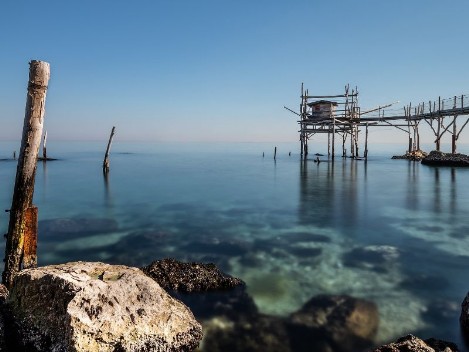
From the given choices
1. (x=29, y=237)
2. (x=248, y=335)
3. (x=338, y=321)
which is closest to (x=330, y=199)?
(x=338, y=321)

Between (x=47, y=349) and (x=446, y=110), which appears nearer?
(x=47, y=349)

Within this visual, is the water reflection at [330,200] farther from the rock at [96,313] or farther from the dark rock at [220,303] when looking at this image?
the rock at [96,313]

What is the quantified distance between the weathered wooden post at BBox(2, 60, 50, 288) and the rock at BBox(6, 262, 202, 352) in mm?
1672

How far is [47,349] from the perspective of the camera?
16.0ft

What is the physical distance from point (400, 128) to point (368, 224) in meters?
35.5

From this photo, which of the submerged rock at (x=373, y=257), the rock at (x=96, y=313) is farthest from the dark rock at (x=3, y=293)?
the submerged rock at (x=373, y=257)

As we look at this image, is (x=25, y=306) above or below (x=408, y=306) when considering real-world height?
above

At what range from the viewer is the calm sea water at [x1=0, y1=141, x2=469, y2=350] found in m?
7.87

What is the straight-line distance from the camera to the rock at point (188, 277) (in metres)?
7.82

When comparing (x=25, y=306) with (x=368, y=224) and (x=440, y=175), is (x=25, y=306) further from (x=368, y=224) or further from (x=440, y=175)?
(x=440, y=175)

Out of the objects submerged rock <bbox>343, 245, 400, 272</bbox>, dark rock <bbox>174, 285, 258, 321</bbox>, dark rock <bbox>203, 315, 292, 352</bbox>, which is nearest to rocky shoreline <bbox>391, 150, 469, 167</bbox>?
submerged rock <bbox>343, 245, 400, 272</bbox>

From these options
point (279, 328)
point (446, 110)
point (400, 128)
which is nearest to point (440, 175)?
point (446, 110)

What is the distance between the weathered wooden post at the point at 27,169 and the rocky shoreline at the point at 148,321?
2.88 ft

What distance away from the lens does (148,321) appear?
5254 millimetres
